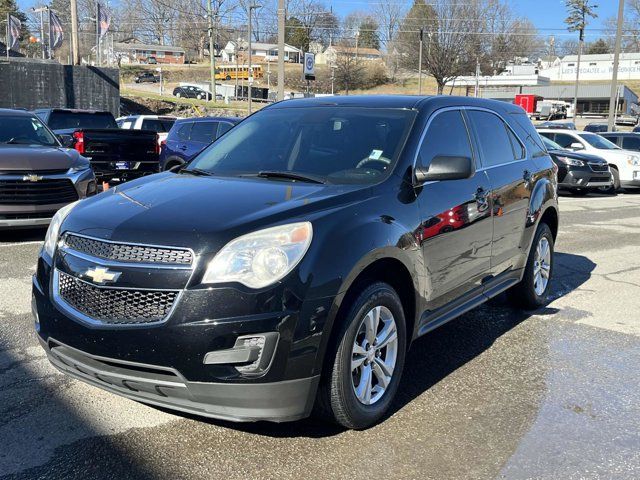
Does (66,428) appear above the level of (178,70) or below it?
below

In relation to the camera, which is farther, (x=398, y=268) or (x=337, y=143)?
(x=337, y=143)

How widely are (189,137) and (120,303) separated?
38.2ft

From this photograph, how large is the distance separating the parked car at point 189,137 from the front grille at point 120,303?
35.9 ft

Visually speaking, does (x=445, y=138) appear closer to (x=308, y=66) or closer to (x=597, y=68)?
(x=308, y=66)

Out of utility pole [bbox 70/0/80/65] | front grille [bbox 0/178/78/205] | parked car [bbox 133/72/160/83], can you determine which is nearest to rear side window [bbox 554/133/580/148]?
front grille [bbox 0/178/78/205]

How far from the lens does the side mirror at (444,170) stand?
13.2ft

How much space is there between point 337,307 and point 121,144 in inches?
436

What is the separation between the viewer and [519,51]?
89.8 meters

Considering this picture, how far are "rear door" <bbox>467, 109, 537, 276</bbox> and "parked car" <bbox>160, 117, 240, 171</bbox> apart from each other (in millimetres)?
9207

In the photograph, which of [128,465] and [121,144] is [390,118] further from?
[121,144]

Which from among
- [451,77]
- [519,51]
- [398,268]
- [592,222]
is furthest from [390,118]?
[519,51]

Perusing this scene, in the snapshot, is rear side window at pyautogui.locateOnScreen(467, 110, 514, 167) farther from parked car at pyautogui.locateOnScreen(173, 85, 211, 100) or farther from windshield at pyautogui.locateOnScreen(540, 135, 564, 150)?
parked car at pyautogui.locateOnScreen(173, 85, 211, 100)

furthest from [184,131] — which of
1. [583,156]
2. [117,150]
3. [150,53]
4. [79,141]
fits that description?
[150,53]

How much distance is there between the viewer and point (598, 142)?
18.9m
